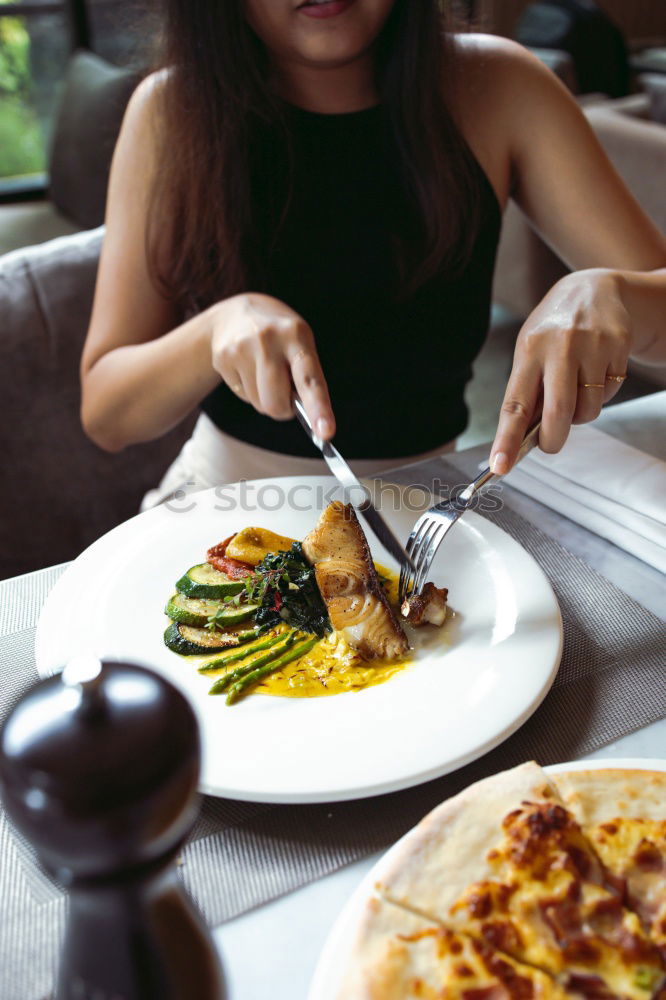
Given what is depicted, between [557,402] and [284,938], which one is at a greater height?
[557,402]

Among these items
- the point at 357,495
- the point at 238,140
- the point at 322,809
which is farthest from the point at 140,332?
the point at 322,809

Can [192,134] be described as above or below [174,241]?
above

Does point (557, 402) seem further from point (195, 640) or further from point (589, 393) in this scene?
point (195, 640)

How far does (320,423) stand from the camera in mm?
1330

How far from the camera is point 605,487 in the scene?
1410mm

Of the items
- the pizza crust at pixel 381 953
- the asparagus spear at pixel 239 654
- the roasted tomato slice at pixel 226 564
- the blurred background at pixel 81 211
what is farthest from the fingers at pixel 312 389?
the blurred background at pixel 81 211

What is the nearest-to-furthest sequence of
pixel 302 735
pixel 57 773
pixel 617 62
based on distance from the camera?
1. pixel 57 773
2. pixel 302 735
3. pixel 617 62

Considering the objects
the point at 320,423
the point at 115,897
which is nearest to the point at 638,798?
the point at 115,897

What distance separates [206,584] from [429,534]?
0.32 meters

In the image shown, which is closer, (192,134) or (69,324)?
(192,134)

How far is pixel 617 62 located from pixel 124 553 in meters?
6.70

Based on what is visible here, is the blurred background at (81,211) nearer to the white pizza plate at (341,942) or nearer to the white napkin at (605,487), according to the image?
the white napkin at (605,487)

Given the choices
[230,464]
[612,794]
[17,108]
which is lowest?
[17,108]

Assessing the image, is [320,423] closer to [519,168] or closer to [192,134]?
[192,134]
